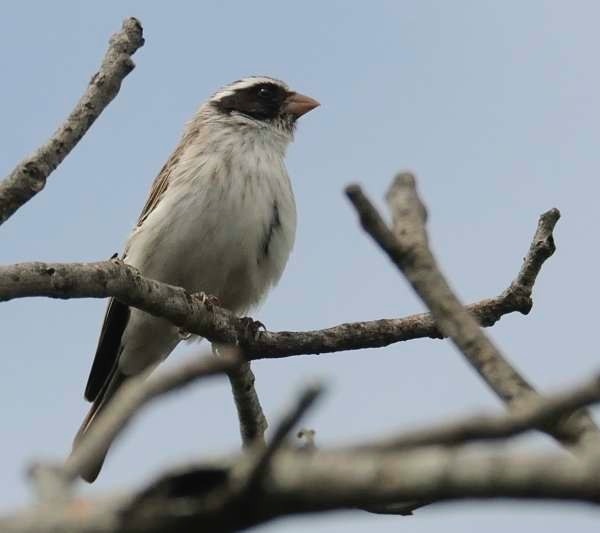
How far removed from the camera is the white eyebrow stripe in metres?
11.3

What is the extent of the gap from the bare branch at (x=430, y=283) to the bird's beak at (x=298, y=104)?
27.0 ft

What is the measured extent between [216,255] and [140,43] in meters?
2.74

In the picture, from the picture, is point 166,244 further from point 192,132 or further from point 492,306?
point 492,306

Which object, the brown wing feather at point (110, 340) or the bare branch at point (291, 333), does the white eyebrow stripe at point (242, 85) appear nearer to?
the brown wing feather at point (110, 340)

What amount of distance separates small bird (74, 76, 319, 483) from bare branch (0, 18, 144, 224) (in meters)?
2.59

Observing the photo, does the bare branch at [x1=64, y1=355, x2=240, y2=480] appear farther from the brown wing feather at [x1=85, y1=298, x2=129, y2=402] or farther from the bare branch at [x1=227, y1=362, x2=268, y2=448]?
the brown wing feather at [x1=85, y1=298, x2=129, y2=402]

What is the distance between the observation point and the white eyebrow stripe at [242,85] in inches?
446

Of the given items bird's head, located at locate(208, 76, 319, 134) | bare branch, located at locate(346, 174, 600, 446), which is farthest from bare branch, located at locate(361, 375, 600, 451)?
bird's head, located at locate(208, 76, 319, 134)

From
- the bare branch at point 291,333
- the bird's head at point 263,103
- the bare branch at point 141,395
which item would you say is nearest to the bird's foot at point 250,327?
the bare branch at point 291,333

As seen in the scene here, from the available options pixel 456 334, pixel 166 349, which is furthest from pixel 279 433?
pixel 166 349

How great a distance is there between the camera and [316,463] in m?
1.81

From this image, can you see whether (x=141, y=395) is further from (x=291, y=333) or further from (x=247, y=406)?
(x=247, y=406)

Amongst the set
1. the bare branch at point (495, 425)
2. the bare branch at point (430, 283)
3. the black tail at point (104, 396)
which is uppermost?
the black tail at point (104, 396)

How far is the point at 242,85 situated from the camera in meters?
11.5
